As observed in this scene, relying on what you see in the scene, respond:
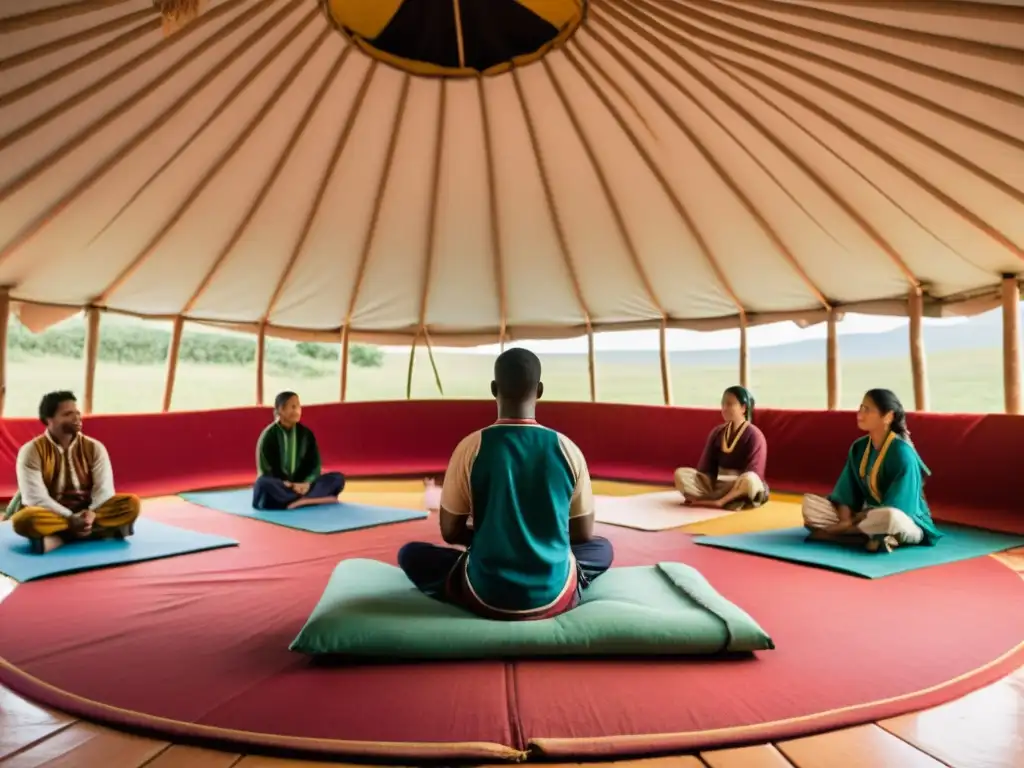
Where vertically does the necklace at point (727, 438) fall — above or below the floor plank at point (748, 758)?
above

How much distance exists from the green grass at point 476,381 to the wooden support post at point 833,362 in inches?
359

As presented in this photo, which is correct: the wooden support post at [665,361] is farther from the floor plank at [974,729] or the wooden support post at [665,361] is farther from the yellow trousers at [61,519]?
the floor plank at [974,729]

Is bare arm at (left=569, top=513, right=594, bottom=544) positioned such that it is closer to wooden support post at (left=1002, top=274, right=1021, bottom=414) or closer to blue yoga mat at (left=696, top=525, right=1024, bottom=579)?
blue yoga mat at (left=696, top=525, right=1024, bottom=579)

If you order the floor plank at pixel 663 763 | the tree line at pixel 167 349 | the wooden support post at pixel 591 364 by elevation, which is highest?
the tree line at pixel 167 349

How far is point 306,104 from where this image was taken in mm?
5328

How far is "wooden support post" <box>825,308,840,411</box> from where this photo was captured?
6.77 metres

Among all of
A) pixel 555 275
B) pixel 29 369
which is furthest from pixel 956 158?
pixel 29 369

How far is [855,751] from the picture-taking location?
5.84ft

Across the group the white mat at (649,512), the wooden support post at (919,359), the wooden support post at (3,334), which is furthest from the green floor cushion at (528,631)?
the wooden support post at (3,334)

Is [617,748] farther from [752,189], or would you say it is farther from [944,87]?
[752,189]

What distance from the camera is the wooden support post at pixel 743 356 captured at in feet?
24.1

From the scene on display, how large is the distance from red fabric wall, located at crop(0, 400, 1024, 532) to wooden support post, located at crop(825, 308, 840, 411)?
30.5 inches

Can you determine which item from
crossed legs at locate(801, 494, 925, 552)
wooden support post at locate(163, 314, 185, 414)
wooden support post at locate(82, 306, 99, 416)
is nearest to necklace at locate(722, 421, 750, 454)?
crossed legs at locate(801, 494, 925, 552)

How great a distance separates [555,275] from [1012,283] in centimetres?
372
